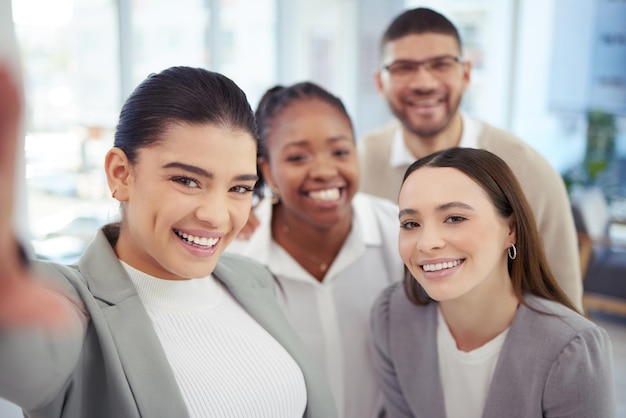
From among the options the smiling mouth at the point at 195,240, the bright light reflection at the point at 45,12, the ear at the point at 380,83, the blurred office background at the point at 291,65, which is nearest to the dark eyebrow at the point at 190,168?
the smiling mouth at the point at 195,240

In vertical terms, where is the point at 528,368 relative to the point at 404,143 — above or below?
below

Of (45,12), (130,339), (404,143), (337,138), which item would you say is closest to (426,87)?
(404,143)

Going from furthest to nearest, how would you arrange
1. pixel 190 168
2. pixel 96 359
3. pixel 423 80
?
pixel 423 80 → pixel 190 168 → pixel 96 359

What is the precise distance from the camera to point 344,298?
1812mm

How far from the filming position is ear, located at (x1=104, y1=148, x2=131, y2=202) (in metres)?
1.22

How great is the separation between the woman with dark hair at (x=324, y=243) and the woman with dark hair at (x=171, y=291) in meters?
0.35

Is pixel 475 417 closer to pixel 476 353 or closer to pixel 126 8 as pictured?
pixel 476 353

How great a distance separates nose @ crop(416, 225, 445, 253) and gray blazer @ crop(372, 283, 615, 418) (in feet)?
0.97

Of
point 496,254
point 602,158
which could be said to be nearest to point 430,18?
point 496,254

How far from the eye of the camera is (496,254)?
1.47 meters

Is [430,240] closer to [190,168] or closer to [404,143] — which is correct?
[190,168]

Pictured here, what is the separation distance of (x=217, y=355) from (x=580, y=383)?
0.80m

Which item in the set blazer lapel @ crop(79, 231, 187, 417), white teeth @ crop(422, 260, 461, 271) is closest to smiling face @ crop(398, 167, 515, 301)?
white teeth @ crop(422, 260, 461, 271)

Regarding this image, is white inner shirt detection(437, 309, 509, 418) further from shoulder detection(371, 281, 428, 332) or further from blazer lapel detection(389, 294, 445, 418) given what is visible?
shoulder detection(371, 281, 428, 332)
